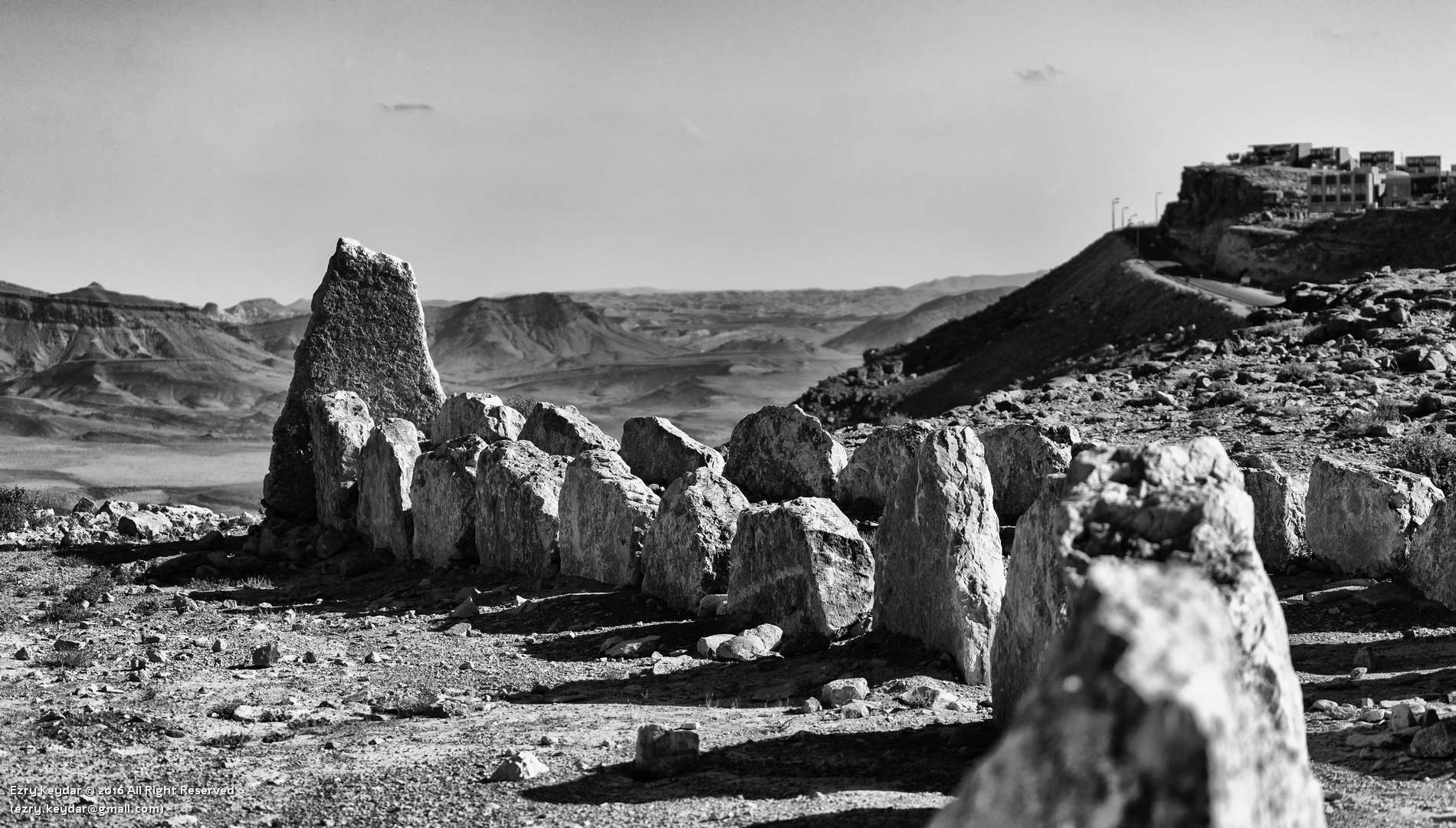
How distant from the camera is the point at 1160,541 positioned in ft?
18.4

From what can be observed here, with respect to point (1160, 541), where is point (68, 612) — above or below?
below

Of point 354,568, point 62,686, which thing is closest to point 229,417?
point 354,568

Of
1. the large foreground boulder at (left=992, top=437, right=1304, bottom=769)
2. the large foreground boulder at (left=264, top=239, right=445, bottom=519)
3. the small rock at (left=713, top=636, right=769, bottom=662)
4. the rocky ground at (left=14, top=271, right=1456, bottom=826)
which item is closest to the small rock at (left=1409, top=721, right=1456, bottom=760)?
the rocky ground at (left=14, top=271, right=1456, bottom=826)

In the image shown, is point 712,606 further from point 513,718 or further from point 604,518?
point 513,718

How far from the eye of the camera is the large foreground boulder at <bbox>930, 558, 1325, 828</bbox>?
325 cm

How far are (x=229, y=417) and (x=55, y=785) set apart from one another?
252ft

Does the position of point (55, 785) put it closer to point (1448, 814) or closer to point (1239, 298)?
point (1448, 814)

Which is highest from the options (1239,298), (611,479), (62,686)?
(1239,298)

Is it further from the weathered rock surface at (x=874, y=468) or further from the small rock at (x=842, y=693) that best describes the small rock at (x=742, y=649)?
the weathered rock surface at (x=874, y=468)

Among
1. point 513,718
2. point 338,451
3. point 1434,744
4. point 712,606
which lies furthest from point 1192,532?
point 338,451

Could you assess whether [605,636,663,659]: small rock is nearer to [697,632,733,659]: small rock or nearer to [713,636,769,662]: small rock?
[697,632,733,659]: small rock

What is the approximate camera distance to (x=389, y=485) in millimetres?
17922

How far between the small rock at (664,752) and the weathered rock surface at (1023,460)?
9401mm

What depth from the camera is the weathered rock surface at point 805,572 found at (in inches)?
448
